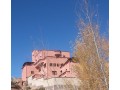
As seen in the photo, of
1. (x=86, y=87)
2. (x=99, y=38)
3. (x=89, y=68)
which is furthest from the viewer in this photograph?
(x=86, y=87)
